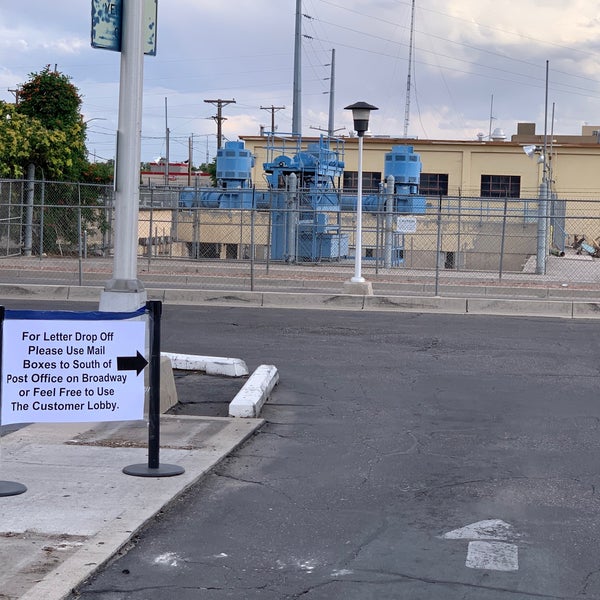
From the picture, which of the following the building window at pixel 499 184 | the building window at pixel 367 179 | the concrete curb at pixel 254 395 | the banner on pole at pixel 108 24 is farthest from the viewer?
the building window at pixel 367 179

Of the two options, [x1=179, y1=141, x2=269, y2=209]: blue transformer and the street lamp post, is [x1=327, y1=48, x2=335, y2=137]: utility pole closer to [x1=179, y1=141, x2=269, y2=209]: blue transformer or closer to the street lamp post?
[x1=179, y1=141, x2=269, y2=209]: blue transformer

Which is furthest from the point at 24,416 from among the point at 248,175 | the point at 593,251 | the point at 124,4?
the point at 593,251

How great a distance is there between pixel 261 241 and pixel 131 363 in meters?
32.9

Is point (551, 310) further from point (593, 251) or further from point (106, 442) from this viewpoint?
point (593, 251)

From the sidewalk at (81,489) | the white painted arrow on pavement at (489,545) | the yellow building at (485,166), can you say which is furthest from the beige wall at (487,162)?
the white painted arrow on pavement at (489,545)

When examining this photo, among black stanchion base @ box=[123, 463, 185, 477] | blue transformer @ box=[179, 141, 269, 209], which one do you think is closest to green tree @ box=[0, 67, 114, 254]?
blue transformer @ box=[179, 141, 269, 209]

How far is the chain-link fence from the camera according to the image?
2506cm

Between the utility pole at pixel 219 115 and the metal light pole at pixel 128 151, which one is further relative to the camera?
the utility pole at pixel 219 115

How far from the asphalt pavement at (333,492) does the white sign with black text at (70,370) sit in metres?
0.54

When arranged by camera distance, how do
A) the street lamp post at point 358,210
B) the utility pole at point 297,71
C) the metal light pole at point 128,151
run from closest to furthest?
the metal light pole at point 128,151 → the street lamp post at point 358,210 → the utility pole at point 297,71

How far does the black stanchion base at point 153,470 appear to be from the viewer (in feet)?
23.8

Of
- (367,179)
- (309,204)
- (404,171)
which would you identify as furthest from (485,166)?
(309,204)

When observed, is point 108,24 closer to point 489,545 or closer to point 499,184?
point 489,545

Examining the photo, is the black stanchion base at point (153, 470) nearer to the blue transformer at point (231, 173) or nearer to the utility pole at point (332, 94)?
the blue transformer at point (231, 173)
